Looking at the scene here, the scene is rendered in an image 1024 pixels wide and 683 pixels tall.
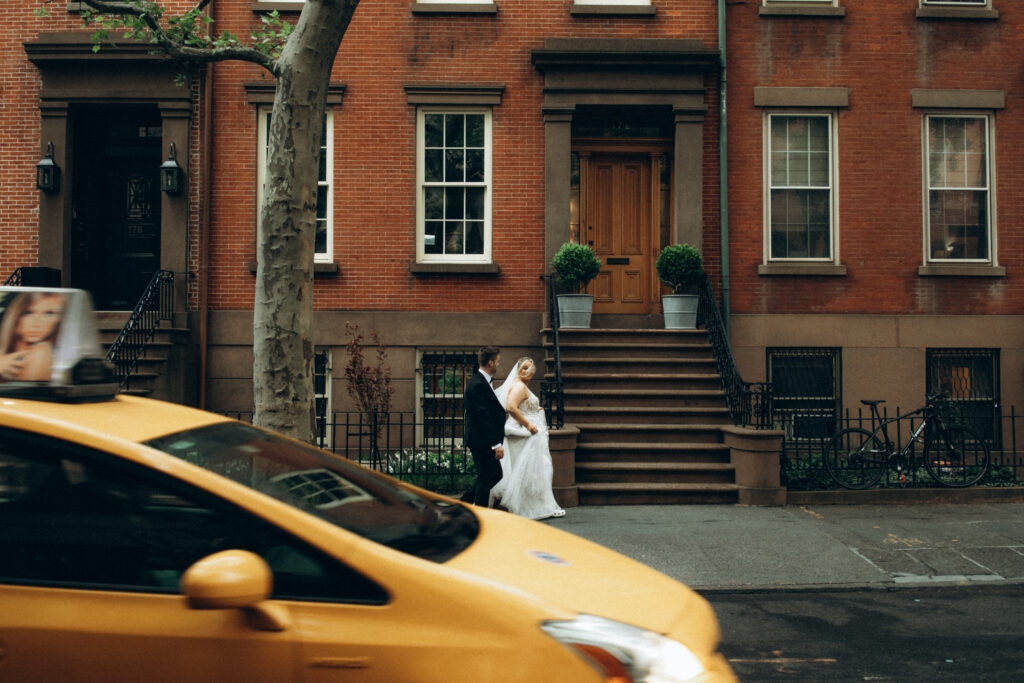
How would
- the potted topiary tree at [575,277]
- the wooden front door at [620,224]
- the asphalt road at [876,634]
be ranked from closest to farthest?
the asphalt road at [876,634], the potted topiary tree at [575,277], the wooden front door at [620,224]

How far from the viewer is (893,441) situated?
39.6 ft

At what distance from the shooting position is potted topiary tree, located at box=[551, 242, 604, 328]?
39.9 ft

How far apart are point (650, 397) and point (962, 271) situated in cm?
563

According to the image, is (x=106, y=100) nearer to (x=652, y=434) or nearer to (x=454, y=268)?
(x=454, y=268)

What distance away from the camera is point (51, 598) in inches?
103

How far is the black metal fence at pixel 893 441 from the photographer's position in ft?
34.2

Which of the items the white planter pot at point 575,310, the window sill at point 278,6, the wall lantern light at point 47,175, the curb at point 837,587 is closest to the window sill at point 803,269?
the white planter pot at point 575,310

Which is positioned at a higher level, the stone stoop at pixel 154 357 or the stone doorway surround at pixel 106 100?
the stone doorway surround at pixel 106 100

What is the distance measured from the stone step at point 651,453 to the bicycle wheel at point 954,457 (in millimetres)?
2634

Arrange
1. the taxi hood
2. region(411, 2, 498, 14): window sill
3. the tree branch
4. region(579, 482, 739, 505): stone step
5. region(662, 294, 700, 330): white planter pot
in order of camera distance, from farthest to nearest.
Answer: region(411, 2, 498, 14): window sill < region(662, 294, 700, 330): white planter pot < region(579, 482, 739, 505): stone step < the tree branch < the taxi hood

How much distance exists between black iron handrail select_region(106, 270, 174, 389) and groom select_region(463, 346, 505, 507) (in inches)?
215

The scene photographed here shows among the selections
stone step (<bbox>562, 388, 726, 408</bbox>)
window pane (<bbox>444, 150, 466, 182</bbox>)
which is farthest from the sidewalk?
window pane (<bbox>444, 150, 466, 182</bbox>)

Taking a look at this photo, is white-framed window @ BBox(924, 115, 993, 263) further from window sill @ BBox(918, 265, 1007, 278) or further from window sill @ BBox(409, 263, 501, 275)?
window sill @ BBox(409, 263, 501, 275)

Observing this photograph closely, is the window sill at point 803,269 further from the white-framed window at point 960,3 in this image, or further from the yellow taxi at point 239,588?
the yellow taxi at point 239,588
